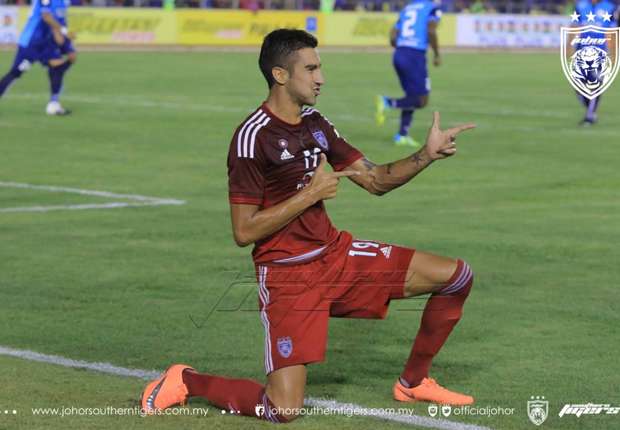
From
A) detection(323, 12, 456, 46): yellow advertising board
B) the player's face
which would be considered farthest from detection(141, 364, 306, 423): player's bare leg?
detection(323, 12, 456, 46): yellow advertising board

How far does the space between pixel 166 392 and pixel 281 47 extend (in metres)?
1.68

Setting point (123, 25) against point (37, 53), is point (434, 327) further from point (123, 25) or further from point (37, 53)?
point (123, 25)

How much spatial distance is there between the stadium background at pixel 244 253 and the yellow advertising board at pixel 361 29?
24.7 m

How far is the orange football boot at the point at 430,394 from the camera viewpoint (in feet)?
22.6

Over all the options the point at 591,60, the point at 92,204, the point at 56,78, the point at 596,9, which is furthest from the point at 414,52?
the point at 92,204

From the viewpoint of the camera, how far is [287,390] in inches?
259

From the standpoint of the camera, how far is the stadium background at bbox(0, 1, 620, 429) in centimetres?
738

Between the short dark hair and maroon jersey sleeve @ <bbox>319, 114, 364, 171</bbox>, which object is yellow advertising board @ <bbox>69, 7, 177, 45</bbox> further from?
the short dark hair

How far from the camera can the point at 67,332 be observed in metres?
8.51

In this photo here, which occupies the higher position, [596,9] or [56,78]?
[596,9]

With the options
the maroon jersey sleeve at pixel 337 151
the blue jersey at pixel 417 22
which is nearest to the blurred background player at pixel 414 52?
the blue jersey at pixel 417 22

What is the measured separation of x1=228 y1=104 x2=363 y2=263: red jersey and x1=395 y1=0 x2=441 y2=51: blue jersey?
13.6m

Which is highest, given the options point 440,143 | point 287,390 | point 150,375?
point 440,143

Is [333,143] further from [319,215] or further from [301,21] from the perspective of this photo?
[301,21]
